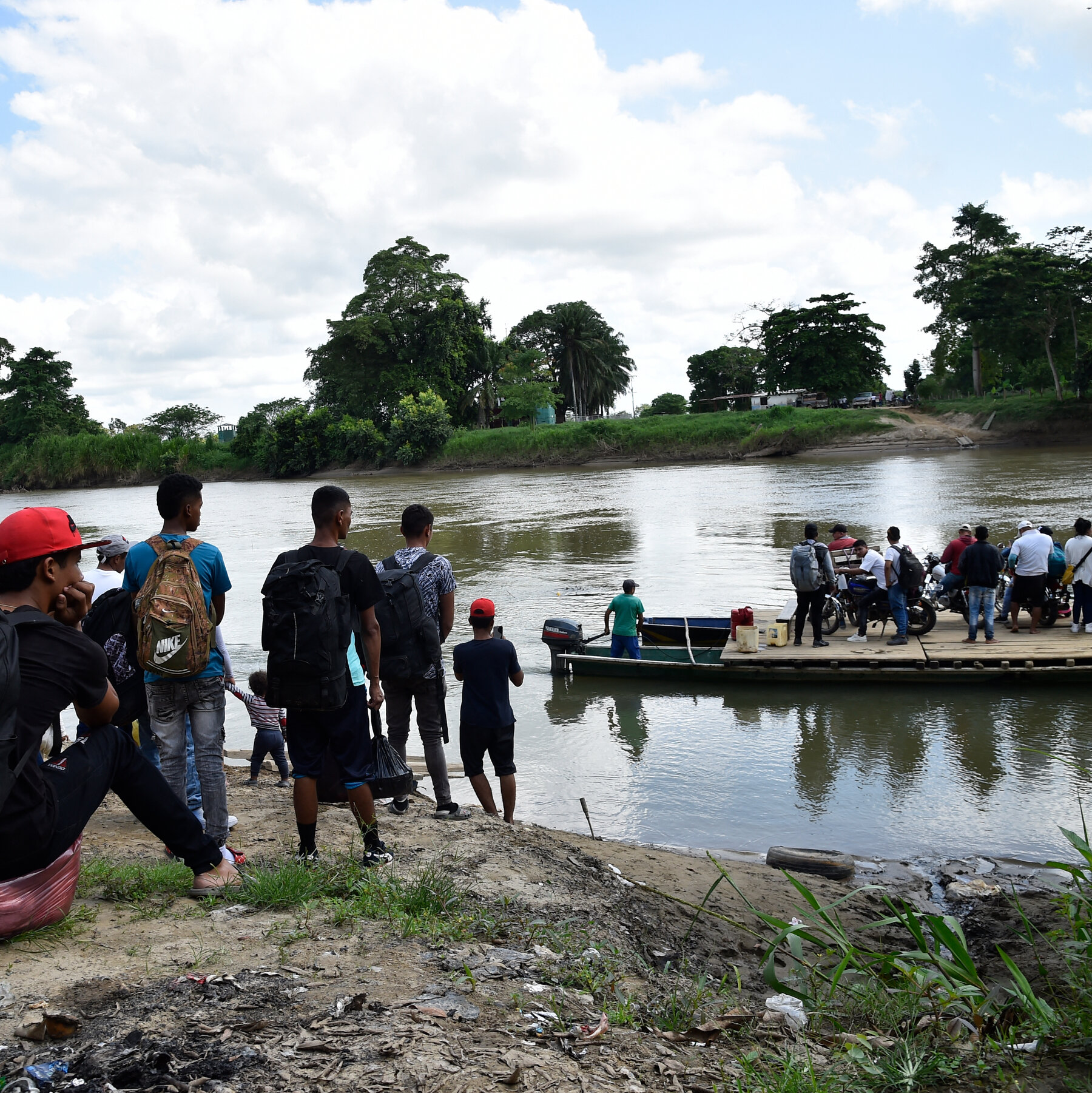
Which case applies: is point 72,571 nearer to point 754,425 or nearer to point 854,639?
point 854,639

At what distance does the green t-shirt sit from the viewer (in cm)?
1235

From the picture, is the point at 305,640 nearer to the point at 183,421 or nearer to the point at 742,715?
the point at 742,715

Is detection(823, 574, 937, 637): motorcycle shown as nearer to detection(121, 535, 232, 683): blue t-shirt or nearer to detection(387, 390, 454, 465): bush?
detection(121, 535, 232, 683): blue t-shirt

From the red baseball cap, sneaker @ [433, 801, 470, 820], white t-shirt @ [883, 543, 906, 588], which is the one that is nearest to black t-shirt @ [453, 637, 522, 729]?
sneaker @ [433, 801, 470, 820]

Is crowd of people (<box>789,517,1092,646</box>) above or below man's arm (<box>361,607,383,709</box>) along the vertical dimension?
below

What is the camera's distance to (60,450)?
3209 inches

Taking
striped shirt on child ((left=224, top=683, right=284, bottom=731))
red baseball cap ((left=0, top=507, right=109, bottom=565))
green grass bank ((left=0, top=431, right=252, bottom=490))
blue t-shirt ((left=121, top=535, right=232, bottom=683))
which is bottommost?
striped shirt on child ((left=224, top=683, right=284, bottom=731))

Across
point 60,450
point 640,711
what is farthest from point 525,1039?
point 60,450

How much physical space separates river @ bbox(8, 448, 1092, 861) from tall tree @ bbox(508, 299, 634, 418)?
45359 mm

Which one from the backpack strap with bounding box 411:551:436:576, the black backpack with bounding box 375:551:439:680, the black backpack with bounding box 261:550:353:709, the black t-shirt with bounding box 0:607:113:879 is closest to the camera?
the black t-shirt with bounding box 0:607:113:879

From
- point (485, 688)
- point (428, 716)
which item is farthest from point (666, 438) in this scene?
point (428, 716)

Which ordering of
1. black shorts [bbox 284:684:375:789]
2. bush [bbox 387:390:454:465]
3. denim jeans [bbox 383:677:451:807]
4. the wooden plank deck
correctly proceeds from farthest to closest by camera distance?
bush [bbox 387:390:454:465] < the wooden plank deck < denim jeans [bbox 383:677:451:807] < black shorts [bbox 284:684:375:789]

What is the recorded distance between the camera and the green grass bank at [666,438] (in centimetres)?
5975

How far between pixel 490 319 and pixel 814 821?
74.1 metres
